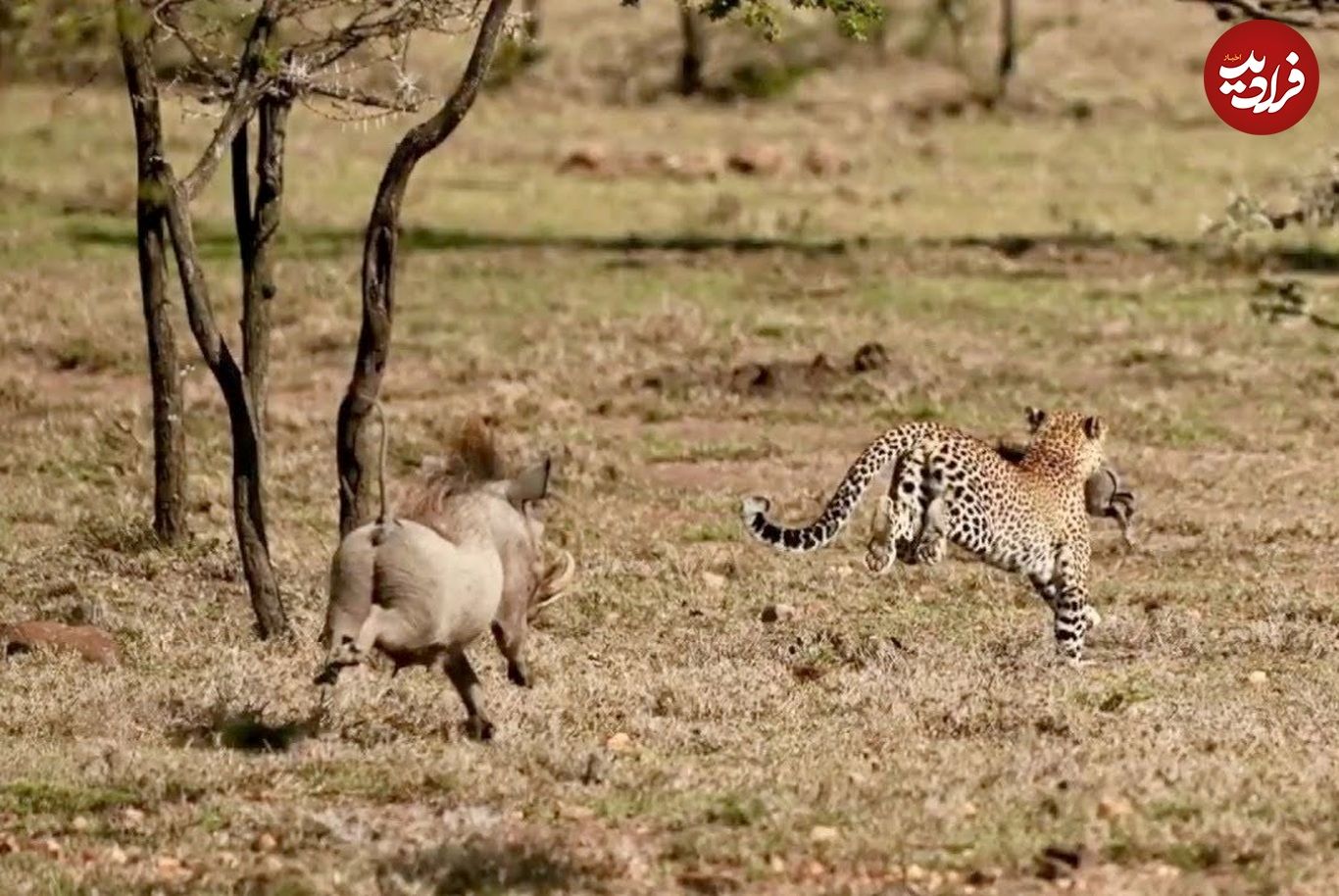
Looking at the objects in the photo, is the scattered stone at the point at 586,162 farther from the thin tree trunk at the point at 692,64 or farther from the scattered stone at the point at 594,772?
the scattered stone at the point at 594,772

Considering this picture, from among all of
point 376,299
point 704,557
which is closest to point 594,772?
point 376,299

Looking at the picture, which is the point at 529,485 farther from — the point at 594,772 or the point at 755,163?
the point at 755,163

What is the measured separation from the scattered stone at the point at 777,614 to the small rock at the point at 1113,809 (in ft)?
14.0

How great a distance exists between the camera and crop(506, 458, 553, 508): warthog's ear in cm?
974

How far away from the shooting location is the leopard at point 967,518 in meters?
11.6

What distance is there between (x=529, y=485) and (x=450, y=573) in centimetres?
95

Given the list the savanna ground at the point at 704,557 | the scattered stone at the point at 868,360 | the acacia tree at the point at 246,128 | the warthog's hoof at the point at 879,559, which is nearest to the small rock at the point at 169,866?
the savanna ground at the point at 704,557

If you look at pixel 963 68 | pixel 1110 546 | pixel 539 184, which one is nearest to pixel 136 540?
pixel 1110 546

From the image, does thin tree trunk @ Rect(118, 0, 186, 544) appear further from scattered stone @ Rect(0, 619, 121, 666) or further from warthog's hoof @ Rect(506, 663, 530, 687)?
warthog's hoof @ Rect(506, 663, 530, 687)

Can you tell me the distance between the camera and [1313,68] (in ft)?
125

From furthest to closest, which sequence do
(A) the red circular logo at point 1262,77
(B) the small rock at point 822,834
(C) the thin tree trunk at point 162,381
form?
1. (A) the red circular logo at point 1262,77
2. (C) the thin tree trunk at point 162,381
3. (B) the small rock at point 822,834

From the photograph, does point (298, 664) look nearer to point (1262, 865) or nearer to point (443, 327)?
point (1262, 865)

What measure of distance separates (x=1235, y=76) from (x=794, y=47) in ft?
48.1

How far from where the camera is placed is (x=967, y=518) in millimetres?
11562
